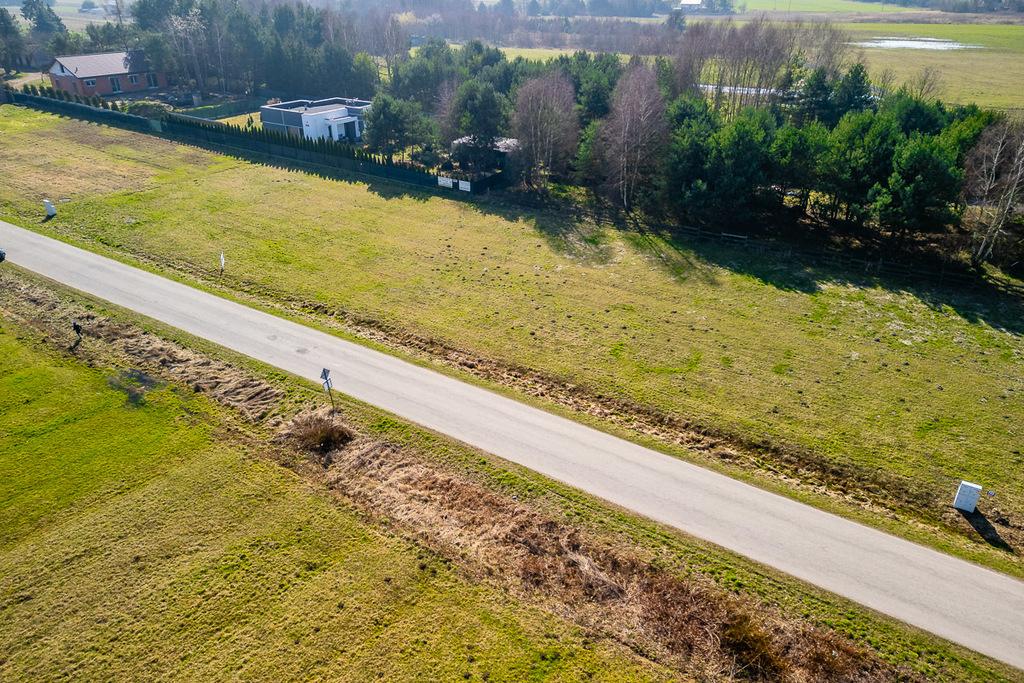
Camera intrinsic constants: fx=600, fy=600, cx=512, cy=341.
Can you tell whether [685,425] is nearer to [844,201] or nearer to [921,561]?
[921,561]

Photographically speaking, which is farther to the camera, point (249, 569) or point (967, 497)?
point (967, 497)

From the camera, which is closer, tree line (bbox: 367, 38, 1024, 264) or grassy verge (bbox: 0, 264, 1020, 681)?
grassy verge (bbox: 0, 264, 1020, 681)

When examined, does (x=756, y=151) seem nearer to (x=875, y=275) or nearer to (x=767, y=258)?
(x=767, y=258)

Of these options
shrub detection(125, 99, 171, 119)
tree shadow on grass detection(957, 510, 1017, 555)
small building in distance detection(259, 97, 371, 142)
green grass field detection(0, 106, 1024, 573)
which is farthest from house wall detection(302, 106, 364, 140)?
tree shadow on grass detection(957, 510, 1017, 555)

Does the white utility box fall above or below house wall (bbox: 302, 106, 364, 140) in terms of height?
below

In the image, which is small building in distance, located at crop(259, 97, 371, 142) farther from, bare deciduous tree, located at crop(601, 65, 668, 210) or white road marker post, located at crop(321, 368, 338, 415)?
white road marker post, located at crop(321, 368, 338, 415)

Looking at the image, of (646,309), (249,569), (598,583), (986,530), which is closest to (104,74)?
(646,309)
